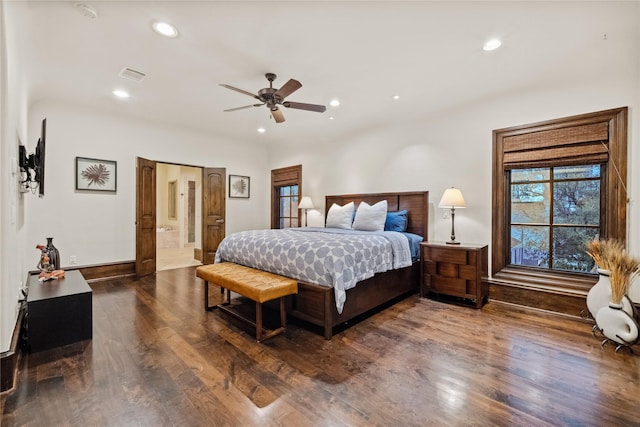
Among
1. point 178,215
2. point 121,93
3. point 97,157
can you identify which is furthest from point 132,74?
point 178,215

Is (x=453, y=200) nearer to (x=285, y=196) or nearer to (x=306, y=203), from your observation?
(x=306, y=203)

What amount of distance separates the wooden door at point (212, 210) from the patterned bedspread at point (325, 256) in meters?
2.41

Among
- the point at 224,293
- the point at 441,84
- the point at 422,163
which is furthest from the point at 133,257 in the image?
the point at 441,84

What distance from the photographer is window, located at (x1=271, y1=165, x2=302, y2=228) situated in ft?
21.3

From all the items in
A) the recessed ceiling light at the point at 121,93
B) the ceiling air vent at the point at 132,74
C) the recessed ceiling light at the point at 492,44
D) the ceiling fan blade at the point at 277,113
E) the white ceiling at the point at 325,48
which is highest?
the recessed ceiling light at the point at 121,93

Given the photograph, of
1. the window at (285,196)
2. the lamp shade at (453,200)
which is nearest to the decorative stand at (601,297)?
the lamp shade at (453,200)

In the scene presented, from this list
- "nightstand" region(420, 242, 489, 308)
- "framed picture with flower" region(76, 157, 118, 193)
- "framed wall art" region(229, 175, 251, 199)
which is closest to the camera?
"nightstand" region(420, 242, 489, 308)

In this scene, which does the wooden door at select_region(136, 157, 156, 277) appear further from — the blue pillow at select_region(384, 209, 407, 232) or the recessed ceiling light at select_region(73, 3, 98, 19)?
the blue pillow at select_region(384, 209, 407, 232)

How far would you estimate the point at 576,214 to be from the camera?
10.6ft

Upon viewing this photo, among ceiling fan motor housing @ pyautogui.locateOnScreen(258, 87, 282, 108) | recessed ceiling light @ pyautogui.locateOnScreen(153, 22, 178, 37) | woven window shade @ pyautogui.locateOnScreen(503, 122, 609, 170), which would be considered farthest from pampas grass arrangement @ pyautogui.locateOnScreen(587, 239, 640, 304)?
recessed ceiling light @ pyautogui.locateOnScreen(153, 22, 178, 37)

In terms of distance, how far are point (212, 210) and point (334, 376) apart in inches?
186

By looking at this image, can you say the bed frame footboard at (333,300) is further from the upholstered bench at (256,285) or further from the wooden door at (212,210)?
the wooden door at (212,210)

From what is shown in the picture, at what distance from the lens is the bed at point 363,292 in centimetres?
260

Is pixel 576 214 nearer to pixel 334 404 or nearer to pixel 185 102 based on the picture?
pixel 334 404
